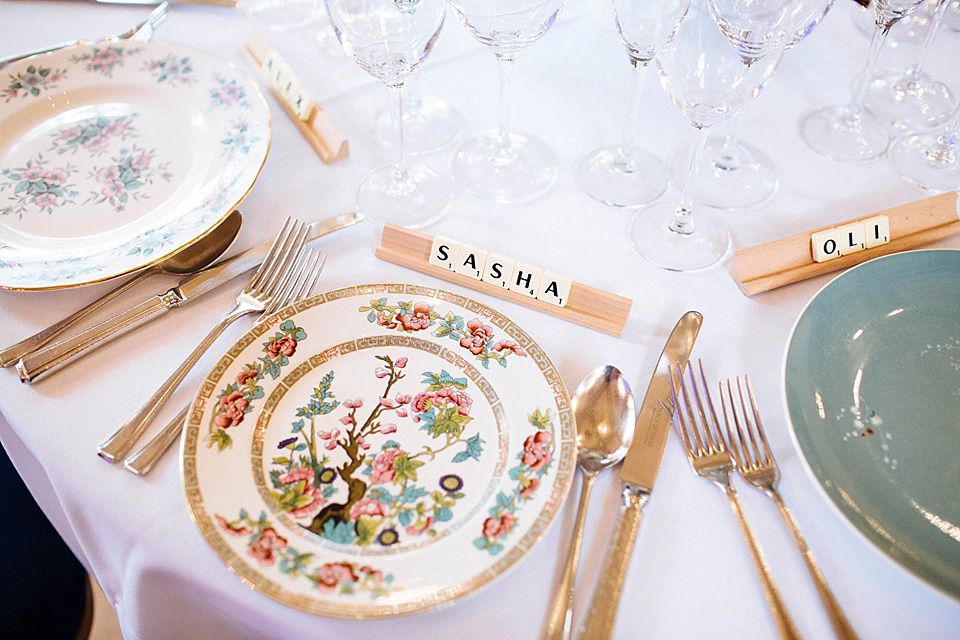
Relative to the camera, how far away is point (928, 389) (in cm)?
62

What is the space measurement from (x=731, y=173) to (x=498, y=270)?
13.8 inches

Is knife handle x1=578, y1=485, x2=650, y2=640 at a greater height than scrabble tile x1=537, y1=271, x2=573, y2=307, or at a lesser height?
lesser

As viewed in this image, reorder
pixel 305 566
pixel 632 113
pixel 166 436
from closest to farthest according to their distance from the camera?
1. pixel 305 566
2. pixel 166 436
3. pixel 632 113

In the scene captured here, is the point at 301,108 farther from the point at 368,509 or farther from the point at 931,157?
the point at 931,157

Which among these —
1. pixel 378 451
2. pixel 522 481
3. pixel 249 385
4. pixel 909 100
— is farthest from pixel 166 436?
pixel 909 100

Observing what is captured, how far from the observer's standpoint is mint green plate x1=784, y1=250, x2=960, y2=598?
53 cm

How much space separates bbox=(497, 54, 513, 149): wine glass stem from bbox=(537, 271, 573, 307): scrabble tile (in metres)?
0.24

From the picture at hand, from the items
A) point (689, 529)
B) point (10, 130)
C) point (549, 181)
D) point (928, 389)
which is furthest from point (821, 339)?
point (10, 130)

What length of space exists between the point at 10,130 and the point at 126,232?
25 centimetres

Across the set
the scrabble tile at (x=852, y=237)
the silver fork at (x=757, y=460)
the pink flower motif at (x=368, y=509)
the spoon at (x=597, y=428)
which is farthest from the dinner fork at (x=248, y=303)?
the scrabble tile at (x=852, y=237)

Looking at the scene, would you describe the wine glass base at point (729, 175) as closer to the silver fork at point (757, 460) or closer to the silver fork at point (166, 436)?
the silver fork at point (757, 460)

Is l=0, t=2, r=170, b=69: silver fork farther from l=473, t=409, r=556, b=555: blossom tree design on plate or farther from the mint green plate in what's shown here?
the mint green plate

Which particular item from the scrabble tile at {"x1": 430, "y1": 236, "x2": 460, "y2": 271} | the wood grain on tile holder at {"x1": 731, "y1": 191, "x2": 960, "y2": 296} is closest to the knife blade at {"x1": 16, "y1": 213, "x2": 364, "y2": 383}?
the scrabble tile at {"x1": 430, "y1": 236, "x2": 460, "y2": 271}

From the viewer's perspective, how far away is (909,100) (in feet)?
3.22
